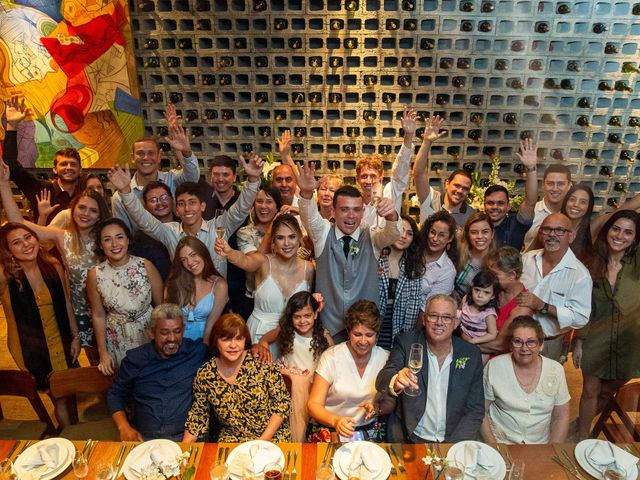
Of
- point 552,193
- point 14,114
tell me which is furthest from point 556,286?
point 14,114

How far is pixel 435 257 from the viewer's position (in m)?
3.04

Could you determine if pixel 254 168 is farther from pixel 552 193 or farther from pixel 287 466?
pixel 552 193

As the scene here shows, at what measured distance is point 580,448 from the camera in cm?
204

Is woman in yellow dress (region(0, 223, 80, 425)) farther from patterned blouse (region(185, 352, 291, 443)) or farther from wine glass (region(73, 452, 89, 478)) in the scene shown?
wine glass (region(73, 452, 89, 478))

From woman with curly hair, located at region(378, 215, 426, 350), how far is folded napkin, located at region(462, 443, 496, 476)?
1077mm

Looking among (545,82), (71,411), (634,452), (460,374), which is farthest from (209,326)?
(545,82)

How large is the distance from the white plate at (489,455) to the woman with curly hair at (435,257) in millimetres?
1068

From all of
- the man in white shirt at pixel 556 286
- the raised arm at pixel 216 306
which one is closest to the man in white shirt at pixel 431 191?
the man in white shirt at pixel 556 286

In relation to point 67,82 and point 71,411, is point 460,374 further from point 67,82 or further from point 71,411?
point 67,82

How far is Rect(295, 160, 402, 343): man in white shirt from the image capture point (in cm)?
282

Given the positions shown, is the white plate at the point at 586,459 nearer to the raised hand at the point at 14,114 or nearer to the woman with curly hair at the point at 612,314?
the woman with curly hair at the point at 612,314

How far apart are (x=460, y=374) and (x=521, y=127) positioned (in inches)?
122

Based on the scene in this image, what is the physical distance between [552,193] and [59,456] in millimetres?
3263

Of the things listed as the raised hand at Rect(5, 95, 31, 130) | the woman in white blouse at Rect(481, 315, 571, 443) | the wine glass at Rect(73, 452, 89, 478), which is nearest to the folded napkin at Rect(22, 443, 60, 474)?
the wine glass at Rect(73, 452, 89, 478)
